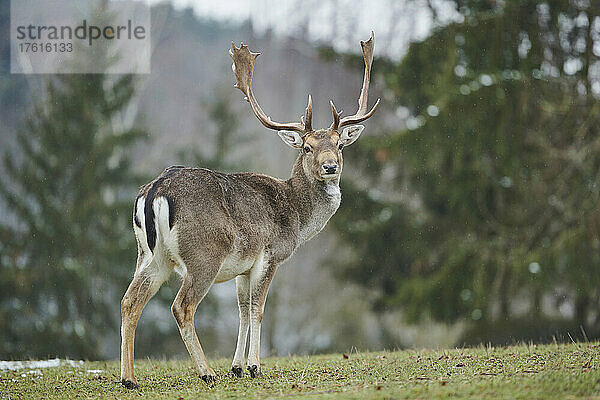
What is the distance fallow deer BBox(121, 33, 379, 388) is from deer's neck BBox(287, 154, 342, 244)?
0.01 m

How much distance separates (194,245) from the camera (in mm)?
6777

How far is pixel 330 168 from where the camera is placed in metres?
7.75

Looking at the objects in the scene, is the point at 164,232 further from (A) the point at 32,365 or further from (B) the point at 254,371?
(A) the point at 32,365

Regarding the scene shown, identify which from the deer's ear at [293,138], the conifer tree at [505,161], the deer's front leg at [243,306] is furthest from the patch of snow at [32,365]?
the conifer tree at [505,161]

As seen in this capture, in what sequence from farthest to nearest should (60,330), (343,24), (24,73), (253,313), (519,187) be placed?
(24,73) → (343,24) → (60,330) → (519,187) → (253,313)

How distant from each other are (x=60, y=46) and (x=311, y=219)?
1598cm

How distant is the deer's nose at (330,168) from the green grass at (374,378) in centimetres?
194

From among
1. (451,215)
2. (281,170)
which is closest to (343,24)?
(281,170)

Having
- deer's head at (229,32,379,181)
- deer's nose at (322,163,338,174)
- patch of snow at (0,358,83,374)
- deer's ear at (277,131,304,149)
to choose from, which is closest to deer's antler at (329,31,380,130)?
deer's head at (229,32,379,181)

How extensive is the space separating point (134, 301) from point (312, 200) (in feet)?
7.22

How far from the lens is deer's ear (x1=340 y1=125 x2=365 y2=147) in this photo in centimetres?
825

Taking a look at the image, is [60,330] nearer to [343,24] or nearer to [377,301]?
[377,301]

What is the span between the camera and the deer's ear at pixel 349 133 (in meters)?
8.25

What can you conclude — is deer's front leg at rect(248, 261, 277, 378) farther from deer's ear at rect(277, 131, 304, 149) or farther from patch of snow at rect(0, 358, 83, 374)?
patch of snow at rect(0, 358, 83, 374)
